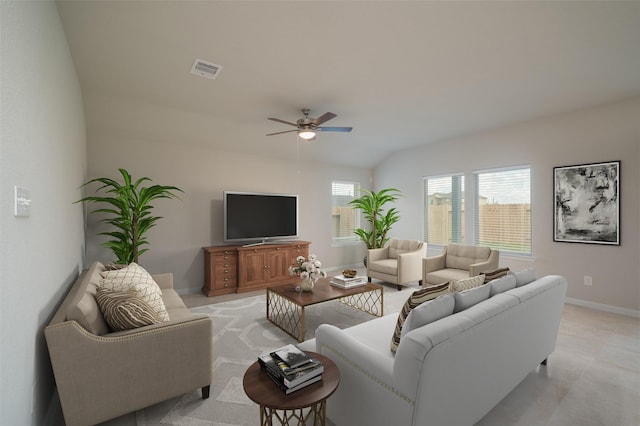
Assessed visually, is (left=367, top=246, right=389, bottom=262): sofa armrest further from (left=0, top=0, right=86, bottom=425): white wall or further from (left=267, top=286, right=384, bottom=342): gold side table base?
(left=0, top=0, right=86, bottom=425): white wall

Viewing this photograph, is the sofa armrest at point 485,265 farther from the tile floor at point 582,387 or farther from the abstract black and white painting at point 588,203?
the tile floor at point 582,387

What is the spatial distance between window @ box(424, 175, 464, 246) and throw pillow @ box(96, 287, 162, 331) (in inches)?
210

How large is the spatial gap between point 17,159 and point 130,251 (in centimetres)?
276

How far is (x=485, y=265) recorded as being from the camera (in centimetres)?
431

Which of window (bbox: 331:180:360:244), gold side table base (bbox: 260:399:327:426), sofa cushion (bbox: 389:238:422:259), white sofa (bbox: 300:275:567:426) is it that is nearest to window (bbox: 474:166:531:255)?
sofa cushion (bbox: 389:238:422:259)

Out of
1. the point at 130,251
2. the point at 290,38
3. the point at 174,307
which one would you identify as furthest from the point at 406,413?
the point at 130,251

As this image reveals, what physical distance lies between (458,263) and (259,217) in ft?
11.4

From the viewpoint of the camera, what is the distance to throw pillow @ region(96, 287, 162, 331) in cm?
193

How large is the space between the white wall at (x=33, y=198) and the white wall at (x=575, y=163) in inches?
226

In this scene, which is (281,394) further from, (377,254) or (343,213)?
(343,213)

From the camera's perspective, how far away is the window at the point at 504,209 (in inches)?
191

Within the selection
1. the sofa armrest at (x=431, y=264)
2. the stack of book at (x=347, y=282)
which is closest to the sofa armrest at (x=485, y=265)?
the sofa armrest at (x=431, y=264)

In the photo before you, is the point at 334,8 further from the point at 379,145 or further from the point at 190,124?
the point at 379,145

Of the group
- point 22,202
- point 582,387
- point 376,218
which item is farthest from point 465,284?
point 376,218
